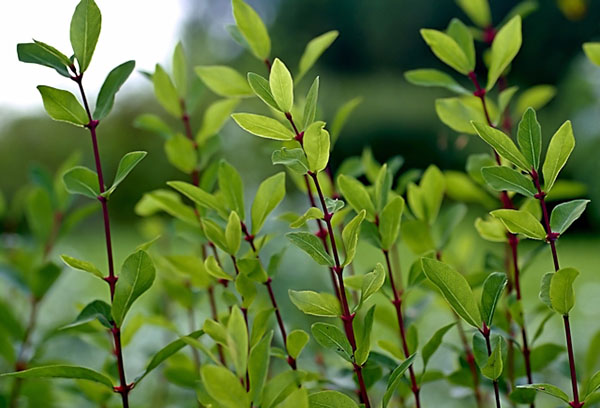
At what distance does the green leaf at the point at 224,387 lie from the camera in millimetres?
228

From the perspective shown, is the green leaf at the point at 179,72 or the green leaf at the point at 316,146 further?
the green leaf at the point at 179,72

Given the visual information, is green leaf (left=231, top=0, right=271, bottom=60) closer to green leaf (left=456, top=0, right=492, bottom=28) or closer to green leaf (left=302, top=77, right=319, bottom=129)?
green leaf (left=302, top=77, right=319, bottom=129)

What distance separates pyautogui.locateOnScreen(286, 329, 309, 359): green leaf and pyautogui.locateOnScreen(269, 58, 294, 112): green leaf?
0.11 meters

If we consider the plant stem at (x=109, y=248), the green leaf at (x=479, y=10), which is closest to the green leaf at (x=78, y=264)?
the plant stem at (x=109, y=248)

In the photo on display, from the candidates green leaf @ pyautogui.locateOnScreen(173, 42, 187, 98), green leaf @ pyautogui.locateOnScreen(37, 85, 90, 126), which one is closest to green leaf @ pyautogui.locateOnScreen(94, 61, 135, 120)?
green leaf @ pyautogui.locateOnScreen(37, 85, 90, 126)

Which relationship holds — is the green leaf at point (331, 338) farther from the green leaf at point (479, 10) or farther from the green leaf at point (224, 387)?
the green leaf at point (479, 10)

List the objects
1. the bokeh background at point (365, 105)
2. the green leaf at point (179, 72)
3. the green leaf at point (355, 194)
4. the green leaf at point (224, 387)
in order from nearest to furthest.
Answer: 1. the green leaf at point (224, 387)
2. the green leaf at point (355, 194)
3. the green leaf at point (179, 72)
4. the bokeh background at point (365, 105)

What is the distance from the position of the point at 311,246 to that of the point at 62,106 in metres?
0.14

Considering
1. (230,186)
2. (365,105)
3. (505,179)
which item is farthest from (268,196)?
(365,105)

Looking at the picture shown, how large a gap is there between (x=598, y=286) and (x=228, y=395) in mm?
2236

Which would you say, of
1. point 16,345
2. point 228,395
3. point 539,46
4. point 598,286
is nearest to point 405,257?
point 598,286

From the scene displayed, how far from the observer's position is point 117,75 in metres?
0.32

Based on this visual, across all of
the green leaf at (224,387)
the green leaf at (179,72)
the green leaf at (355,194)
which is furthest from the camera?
the green leaf at (179,72)

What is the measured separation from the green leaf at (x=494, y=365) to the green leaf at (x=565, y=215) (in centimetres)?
6
